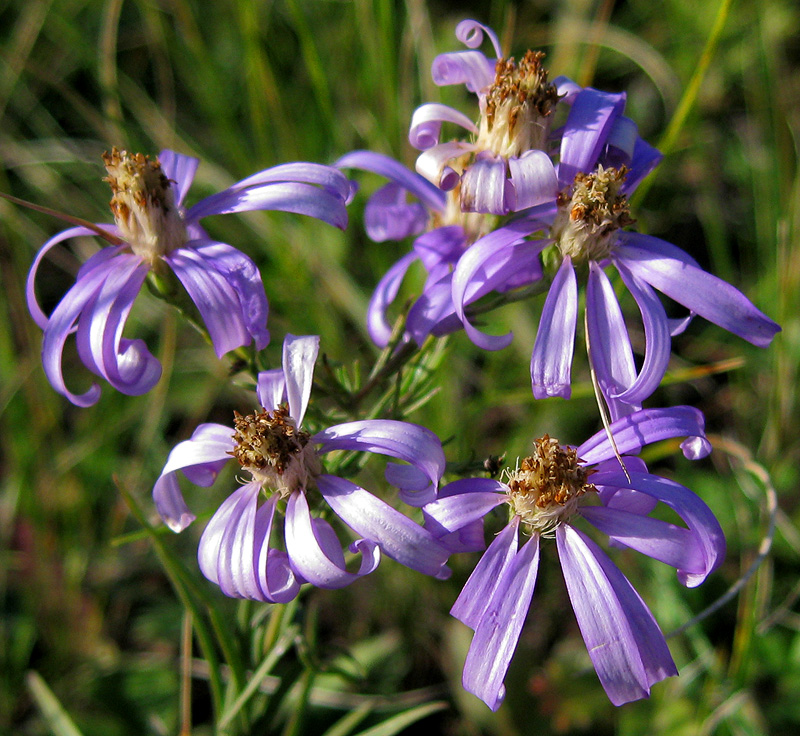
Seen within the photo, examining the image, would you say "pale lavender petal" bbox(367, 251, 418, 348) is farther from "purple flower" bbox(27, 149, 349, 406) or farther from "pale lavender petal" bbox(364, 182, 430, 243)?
"purple flower" bbox(27, 149, 349, 406)

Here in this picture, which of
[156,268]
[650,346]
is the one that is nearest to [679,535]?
[650,346]

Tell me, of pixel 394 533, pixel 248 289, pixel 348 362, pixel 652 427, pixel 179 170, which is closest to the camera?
pixel 394 533

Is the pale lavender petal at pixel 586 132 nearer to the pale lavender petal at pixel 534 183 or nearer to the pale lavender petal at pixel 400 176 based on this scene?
the pale lavender petal at pixel 534 183

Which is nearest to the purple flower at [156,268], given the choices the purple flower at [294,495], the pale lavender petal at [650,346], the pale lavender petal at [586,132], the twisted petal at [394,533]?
the purple flower at [294,495]

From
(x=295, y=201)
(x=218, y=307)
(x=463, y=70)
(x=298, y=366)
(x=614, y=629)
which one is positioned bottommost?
(x=614, y=629)

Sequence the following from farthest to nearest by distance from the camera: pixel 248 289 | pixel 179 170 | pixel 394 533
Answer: pixel 179 170 < pixel 248 289 < pixel 394 533

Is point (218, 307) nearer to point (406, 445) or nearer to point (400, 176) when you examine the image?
point (406, 445)

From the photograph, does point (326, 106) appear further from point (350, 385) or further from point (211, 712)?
point (211, 712)
